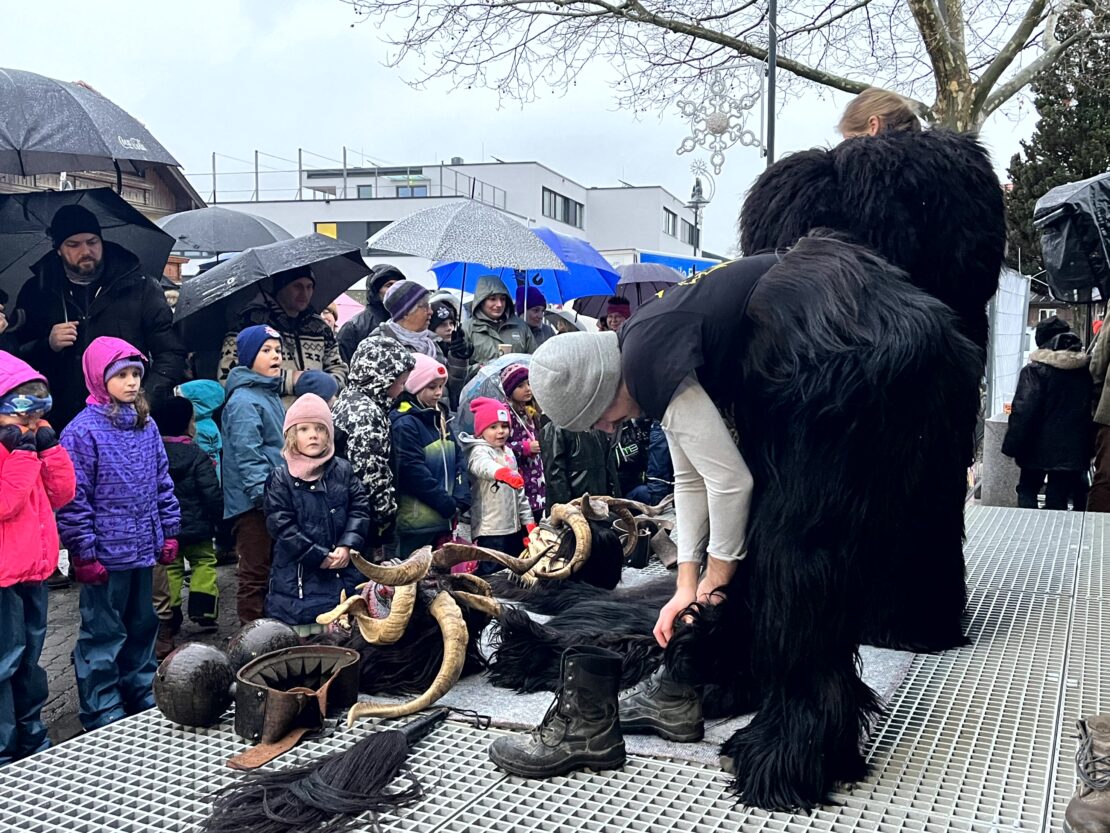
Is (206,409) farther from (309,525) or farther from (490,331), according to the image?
(490,331)

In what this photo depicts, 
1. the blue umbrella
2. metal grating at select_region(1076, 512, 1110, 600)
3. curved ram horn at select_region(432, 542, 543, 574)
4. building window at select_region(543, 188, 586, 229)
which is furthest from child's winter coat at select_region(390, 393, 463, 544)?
building window at select_region(543, 188, 586, 229)

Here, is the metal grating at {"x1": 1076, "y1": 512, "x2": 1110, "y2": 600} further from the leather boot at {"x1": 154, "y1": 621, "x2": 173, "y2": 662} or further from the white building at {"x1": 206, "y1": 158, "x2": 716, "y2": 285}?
the white building at {"x1": 206, "y1": 158, "x2": 716, "y2": 285}

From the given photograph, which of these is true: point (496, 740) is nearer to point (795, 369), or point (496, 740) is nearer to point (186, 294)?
point (795, 369)

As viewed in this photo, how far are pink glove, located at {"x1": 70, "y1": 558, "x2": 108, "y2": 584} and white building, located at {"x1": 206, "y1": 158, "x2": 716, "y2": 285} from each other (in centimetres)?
2592

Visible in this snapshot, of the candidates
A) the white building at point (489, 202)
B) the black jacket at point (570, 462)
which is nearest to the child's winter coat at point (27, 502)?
the black jacket at point (570, 462)

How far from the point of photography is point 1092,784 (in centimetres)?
212

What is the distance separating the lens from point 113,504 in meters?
3.91

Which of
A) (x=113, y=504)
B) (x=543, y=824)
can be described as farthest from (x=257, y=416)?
(x=543, y=824)

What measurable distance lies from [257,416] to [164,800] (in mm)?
2807

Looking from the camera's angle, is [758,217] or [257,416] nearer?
[758,217]

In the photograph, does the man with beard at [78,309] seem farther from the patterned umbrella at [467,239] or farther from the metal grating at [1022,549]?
the metal grating at [1022,549]

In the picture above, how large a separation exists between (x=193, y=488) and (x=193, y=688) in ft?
7.72

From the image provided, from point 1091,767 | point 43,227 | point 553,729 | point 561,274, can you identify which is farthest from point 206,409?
point 561,274

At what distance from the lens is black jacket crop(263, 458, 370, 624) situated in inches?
169
